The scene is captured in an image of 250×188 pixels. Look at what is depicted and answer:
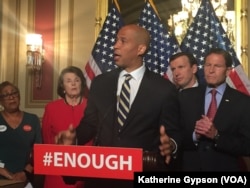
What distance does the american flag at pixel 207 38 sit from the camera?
6.34 feet

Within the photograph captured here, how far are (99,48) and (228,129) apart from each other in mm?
777

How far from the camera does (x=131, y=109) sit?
1.58m

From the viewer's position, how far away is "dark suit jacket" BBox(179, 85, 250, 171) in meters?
1.60

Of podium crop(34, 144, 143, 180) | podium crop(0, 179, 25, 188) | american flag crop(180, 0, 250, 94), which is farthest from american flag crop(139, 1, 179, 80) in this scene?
podium crop(0, 179, 25, 188)

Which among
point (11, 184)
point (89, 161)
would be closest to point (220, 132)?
point (89, 161)

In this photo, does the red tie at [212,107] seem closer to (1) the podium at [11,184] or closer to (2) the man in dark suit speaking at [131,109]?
(2) the man in dark suit speaking at [131,109]

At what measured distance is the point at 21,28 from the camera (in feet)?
7.82

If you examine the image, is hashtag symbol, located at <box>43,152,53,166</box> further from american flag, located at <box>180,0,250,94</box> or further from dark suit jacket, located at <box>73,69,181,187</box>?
american flag, located at <box>180,0,250,94</box>

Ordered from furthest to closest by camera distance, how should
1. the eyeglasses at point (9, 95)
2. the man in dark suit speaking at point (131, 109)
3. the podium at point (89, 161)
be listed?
the eyeglasses at point (9, 95) < the man in dark suit speaking at point (131, 109) < the podium at point (89, 161)

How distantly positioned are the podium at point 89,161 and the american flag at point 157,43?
0.59 metres

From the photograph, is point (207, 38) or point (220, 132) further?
point (207, 38)

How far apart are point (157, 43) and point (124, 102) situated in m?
0.50

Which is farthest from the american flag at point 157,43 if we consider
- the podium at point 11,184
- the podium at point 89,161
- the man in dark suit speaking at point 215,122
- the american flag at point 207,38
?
the podium at point 11,184

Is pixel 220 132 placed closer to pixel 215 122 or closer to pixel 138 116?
pixel 215 122
